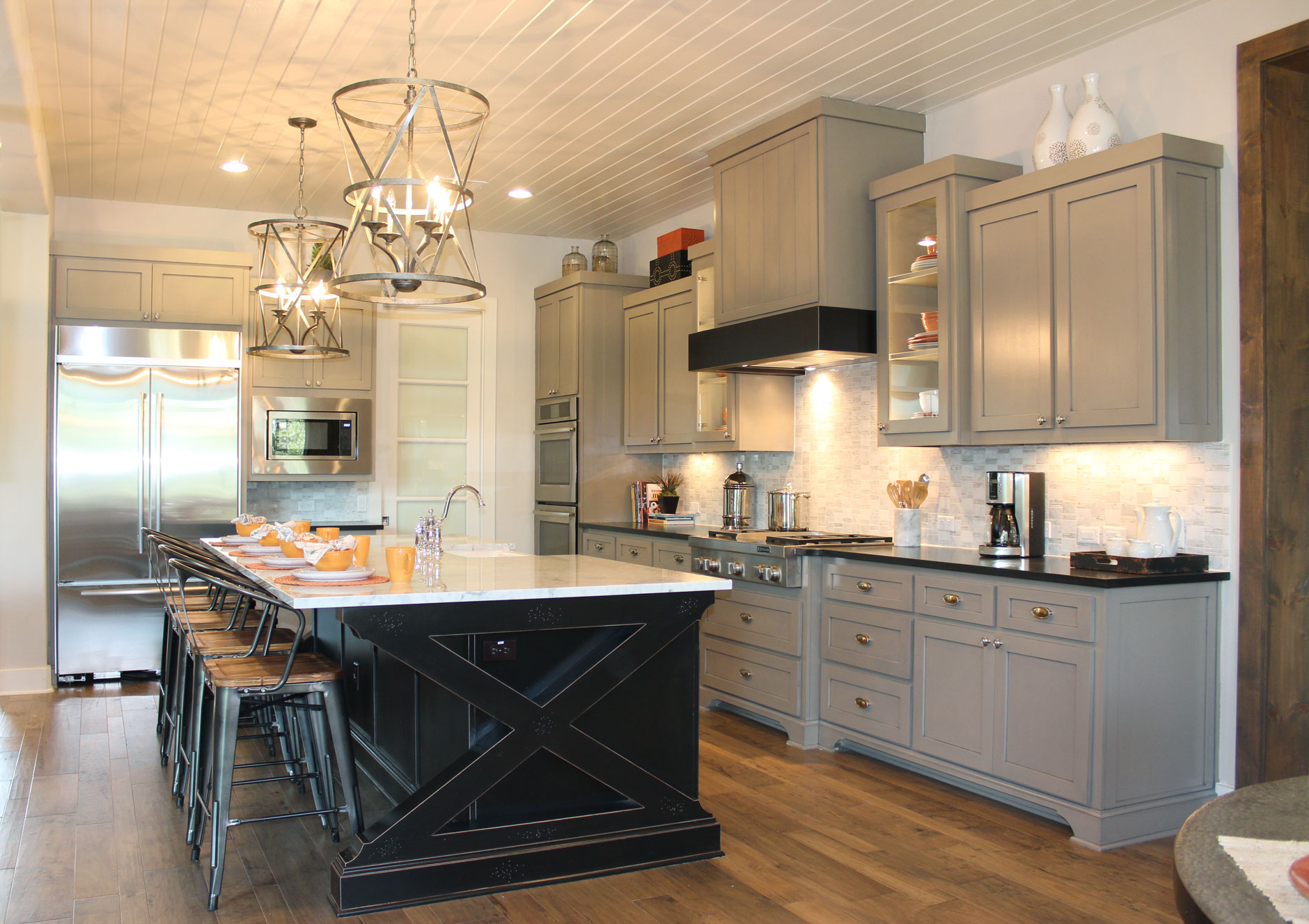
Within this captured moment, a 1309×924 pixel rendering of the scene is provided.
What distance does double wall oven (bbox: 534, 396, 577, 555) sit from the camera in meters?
6.71

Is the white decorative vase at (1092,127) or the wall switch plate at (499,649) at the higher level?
the white decorative vase at (1092,127)

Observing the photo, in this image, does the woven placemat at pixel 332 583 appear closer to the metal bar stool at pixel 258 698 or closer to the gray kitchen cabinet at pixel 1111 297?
the metal bar stool at pixel 258 698

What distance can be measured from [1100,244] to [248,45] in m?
3.24

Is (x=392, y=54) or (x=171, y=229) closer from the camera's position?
(x=392, y=54)

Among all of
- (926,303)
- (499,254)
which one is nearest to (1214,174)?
(926,303)

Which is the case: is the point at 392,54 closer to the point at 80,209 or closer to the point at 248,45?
the point at 248,45

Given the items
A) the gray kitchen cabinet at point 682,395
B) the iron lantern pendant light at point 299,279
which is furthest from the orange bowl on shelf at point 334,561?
the gray kitchen cabinet at point 682,395

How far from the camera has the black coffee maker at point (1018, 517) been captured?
3.98 m

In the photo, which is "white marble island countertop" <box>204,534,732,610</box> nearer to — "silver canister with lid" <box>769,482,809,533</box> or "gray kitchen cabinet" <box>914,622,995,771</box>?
"gray kitchen cabinet" <box>914,622,995,771</box>

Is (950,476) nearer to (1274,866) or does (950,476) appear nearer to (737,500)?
(737,500)

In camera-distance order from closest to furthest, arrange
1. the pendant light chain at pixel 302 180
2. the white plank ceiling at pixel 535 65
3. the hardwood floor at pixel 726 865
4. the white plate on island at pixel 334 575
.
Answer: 1. the hardwood floor at pixel 726 865
2. the white plate on island at pixel 334 575
3. the white plank ceiling at pixel 535 65
4. the pendant light chain at pixel 302 180

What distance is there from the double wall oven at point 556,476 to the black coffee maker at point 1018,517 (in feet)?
10.5

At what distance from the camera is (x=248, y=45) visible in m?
3.98

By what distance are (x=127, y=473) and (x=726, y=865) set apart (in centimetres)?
438
